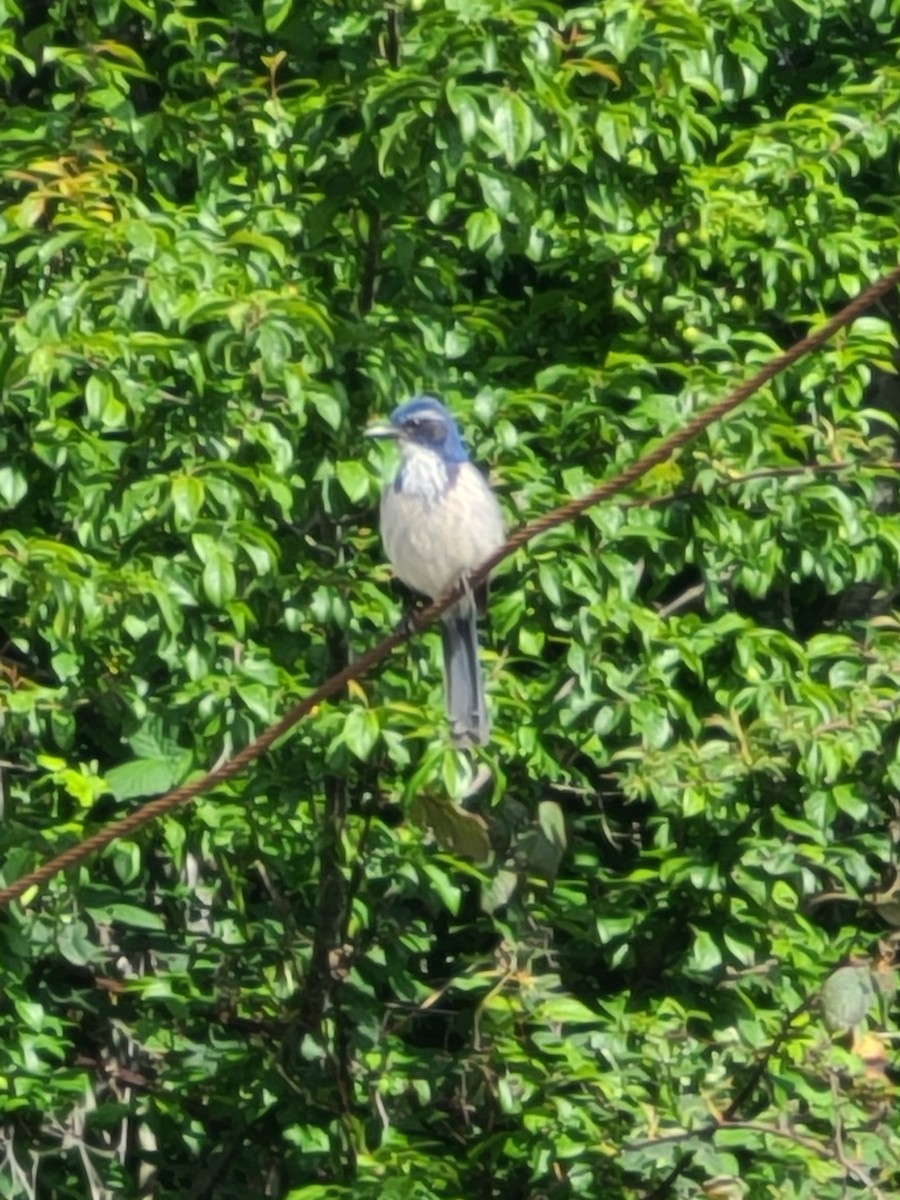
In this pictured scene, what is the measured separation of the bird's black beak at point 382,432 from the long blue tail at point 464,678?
45 centimetres

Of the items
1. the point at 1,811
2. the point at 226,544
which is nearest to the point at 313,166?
the point at 226,544

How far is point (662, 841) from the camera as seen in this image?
627 cm

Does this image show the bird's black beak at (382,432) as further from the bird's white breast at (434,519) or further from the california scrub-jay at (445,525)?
the bird's white breast at (434,519)

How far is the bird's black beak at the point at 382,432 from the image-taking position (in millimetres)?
5414

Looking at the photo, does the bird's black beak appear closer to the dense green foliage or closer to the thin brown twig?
the dense green foliage

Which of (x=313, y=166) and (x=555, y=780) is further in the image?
(x=555, y=780)

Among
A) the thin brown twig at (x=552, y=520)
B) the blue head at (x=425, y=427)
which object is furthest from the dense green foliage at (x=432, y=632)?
the thin brown twig at (x=552, y=520)

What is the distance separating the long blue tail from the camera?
5.48m

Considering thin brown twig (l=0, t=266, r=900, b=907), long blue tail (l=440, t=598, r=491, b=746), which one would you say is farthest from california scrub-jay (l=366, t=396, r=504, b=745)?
thin brown twig (l=0, t=266, r=900, b=907)

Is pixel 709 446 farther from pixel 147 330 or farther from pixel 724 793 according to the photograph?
pixel 147 330

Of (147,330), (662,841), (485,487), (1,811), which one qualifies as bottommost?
(662,841)

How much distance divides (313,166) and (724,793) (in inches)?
75.4

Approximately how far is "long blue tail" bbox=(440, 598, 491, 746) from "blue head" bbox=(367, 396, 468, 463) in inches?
15.2

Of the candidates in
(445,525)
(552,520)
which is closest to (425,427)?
(445,525)
